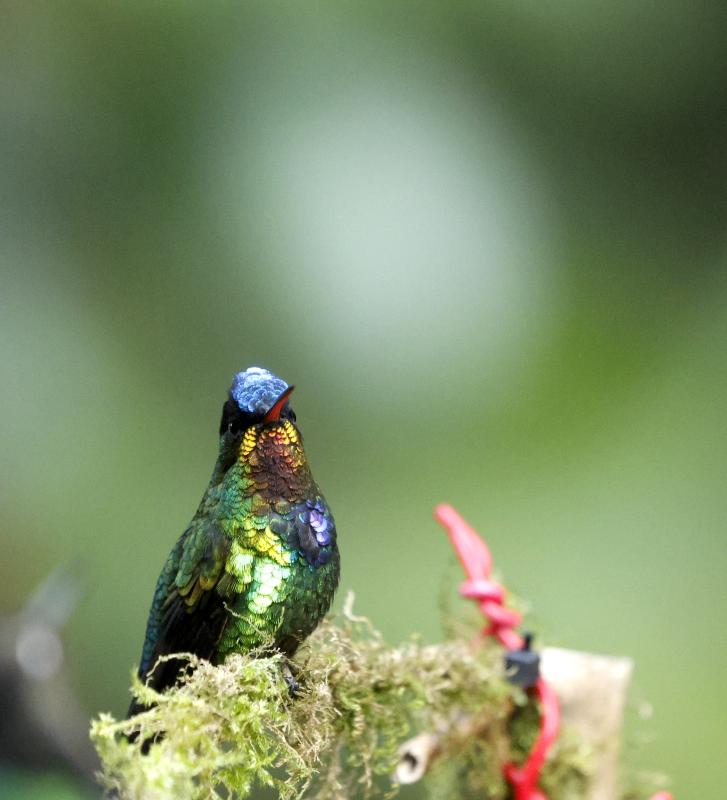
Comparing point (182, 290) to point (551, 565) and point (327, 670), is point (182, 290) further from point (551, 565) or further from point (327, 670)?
point (327, 670)

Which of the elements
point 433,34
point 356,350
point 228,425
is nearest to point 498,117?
point 433,34

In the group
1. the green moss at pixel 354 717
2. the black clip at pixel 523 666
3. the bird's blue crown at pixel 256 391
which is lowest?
the green moss at pixel 354 717

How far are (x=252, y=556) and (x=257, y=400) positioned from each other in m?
0.15

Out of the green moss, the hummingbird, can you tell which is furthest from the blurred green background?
the hummingbird

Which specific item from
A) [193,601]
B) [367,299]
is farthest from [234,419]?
[367,299]

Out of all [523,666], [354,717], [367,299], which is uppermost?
[367,299]

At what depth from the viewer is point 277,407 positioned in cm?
76

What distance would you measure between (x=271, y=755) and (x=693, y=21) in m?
2.62

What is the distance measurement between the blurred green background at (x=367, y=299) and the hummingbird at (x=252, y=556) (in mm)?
1785

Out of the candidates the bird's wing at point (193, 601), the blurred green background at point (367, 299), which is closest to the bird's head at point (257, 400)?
the bird's wing at point (193, 601)

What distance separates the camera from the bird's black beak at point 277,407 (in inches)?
29.5

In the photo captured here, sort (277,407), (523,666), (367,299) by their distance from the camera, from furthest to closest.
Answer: (367,299)
(523,666)
(277,407)

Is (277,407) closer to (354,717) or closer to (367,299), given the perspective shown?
(354,717)

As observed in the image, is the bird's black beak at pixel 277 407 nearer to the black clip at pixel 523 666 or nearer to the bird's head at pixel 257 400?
the bird's head at pixel 257 400
